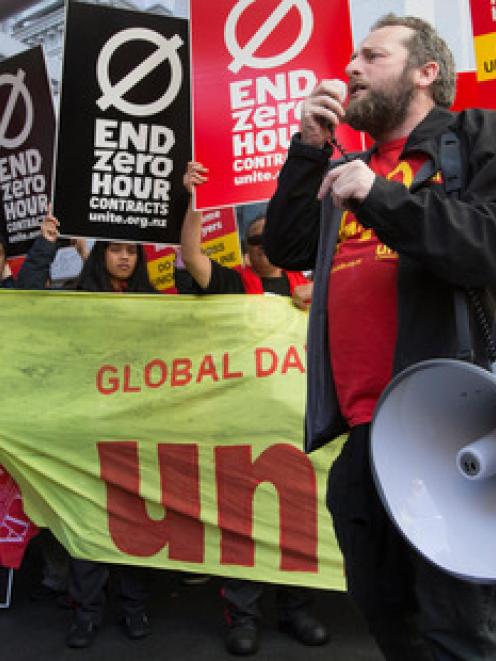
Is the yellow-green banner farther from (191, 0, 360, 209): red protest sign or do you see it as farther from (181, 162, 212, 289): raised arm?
(191, 0, 360, 209): red protest sign

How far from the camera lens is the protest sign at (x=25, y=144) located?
4043 mm

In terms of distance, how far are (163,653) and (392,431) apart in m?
1.95

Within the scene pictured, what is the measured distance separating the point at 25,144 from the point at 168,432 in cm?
161

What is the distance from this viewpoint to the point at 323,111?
1.94 metres

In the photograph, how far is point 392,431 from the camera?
1.73 metres

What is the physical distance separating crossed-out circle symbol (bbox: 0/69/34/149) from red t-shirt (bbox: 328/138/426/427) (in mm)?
2543

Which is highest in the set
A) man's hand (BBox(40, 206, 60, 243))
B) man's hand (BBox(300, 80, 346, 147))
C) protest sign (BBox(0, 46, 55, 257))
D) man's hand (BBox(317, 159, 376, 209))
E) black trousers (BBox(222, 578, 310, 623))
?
protest sign (BBox(0, 46, 55, 257))

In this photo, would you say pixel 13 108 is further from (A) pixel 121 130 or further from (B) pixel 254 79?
(B) pixel 254 79

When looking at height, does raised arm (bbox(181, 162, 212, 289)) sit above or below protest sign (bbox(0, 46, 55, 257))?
below

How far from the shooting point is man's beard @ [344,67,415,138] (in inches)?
79.3

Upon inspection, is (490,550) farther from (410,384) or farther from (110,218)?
(110,218)

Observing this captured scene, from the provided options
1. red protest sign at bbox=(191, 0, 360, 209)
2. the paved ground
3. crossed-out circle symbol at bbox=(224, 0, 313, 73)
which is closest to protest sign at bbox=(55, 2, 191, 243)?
red protest sign at bbox=(191, 0, 360, 209)

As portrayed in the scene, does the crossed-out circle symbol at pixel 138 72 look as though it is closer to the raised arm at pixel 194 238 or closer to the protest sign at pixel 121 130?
the protest sign at pixel 121 130

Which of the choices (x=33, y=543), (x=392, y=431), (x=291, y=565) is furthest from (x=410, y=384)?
(x=33, y=543)
